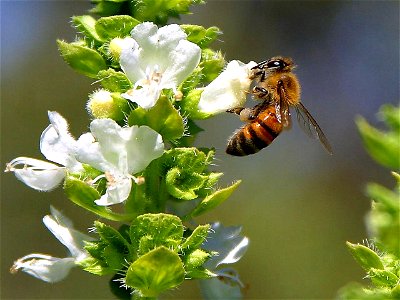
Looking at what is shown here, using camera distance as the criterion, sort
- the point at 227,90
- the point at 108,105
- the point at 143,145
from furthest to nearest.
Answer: the point at 227,90
the point at 108,105
the point at 143,145

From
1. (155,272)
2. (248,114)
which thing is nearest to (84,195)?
(155,272)

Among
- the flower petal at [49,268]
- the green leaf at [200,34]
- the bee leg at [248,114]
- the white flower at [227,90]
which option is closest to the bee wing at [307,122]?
the bee leg at [248,114]

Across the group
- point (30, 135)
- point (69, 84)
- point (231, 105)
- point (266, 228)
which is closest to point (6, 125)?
point (30, 135)

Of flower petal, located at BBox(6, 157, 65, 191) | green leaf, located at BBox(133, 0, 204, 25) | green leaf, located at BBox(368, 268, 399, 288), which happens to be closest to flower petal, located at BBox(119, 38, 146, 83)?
green leaf, located at BBox(133, 0, 204, 25)

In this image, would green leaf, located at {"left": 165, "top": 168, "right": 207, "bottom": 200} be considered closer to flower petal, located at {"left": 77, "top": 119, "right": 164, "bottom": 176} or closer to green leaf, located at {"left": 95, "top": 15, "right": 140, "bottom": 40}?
flower petal, located at {"left": 77, "top": 119, "right": 164, "bottom": 176}

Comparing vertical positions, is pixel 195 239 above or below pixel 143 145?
below

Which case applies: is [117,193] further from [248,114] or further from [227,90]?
[248,114]
